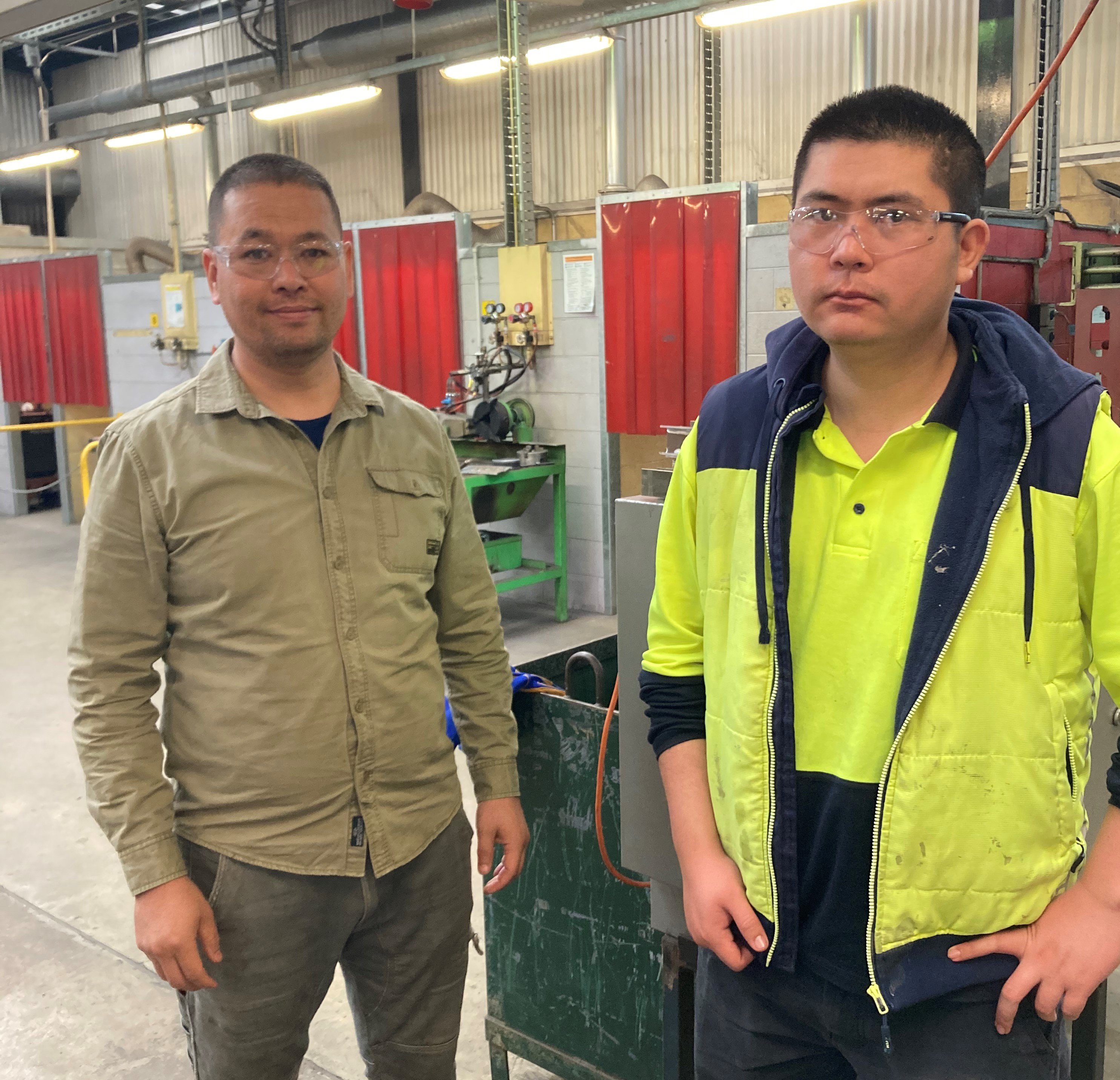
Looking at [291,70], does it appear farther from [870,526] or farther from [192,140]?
[870,526]

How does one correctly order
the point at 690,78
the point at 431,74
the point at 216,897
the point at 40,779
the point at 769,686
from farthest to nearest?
the point at 431,74 < the point at 690,78 < the point at 40,779 < the point at 216,897 < the point at 769,686

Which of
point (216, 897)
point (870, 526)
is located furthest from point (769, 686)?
point (216, 897)

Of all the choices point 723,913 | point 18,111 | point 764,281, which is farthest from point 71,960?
point 18,111

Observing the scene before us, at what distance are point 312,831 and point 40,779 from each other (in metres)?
2.87

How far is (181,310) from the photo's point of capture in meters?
7.57

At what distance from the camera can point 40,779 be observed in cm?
370

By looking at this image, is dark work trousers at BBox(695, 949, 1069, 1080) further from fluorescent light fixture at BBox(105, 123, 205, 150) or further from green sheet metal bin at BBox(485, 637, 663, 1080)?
fluorescent light fixture at BBox(105, 123, 205, 150)

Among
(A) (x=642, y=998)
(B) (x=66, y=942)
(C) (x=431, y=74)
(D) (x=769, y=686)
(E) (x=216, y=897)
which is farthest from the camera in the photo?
(C) (x=431, y=74)

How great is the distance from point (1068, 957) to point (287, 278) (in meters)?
1.13

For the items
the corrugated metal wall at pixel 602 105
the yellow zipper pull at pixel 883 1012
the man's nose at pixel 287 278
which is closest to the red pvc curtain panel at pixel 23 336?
the corrugated metal wall at pixel 602 105

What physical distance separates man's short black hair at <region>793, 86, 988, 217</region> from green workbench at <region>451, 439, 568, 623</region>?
4028 mm

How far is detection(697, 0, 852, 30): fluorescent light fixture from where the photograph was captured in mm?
4773

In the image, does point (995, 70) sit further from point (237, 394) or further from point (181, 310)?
point (237, 394)

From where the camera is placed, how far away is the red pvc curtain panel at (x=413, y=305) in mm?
6039
